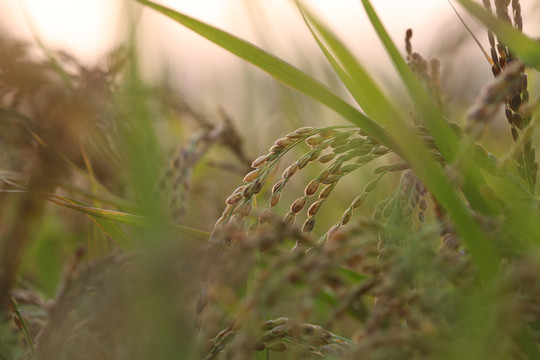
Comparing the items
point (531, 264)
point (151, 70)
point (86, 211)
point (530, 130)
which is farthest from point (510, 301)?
point (86, 211)

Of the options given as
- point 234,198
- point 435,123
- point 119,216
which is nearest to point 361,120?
point 435,123

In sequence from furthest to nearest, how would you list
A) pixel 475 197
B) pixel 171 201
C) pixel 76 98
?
pixel 171 201, pixel 76 98, pixel 475 197

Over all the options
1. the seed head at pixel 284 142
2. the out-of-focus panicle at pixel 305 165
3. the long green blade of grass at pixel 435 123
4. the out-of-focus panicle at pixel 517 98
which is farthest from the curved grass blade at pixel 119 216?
the out-of-focus panicle at pixel 517 98

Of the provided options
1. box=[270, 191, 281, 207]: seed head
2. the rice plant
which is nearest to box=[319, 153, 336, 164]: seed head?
the rice plant

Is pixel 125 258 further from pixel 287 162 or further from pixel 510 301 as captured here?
pixel 287 162

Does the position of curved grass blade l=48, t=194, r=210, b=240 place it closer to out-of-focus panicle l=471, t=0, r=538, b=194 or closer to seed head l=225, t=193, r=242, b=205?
seed head l=225, t=193, r=242, b=205
